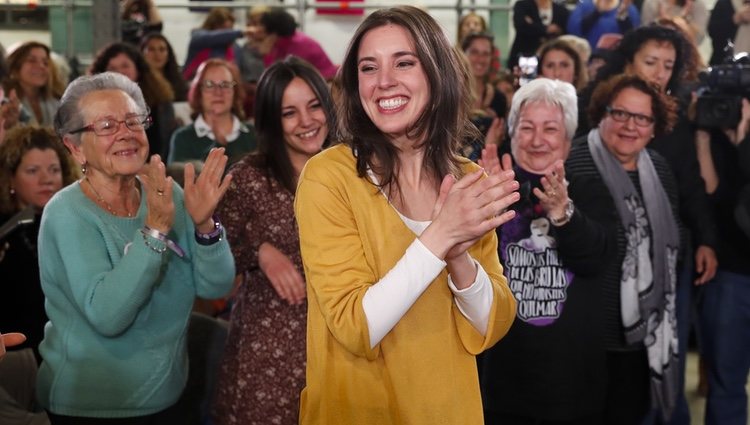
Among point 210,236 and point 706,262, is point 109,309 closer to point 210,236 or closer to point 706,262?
point 210,236

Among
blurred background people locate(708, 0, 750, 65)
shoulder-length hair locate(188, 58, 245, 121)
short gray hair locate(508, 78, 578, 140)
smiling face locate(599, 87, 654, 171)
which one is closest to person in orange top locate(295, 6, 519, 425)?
short gray hair locate(508, 78, 578, 140)

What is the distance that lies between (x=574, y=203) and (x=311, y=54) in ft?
12.1

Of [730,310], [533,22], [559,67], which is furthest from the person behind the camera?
[533,22]

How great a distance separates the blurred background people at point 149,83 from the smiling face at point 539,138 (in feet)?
9.42

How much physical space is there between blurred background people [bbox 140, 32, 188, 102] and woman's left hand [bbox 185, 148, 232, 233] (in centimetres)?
404

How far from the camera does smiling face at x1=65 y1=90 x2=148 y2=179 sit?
287 centimetres

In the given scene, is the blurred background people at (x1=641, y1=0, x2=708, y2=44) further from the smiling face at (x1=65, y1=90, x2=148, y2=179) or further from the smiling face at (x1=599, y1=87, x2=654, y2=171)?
the smiling face at (x1=65, y1=90, x2=148, y2=179)

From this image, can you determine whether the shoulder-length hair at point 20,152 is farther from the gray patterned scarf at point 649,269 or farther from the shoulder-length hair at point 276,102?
the gray patterned scarf at point 649,269

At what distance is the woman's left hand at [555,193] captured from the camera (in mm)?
3133

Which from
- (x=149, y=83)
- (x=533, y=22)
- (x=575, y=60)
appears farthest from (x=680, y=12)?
(x=149, y=83)

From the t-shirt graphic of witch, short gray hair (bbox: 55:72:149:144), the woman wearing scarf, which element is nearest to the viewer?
short gray hair (bbox: 55:72:149:144)

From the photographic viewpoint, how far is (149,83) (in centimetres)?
602

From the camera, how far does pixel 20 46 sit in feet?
19.3

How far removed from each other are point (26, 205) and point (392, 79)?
87.1 inches
